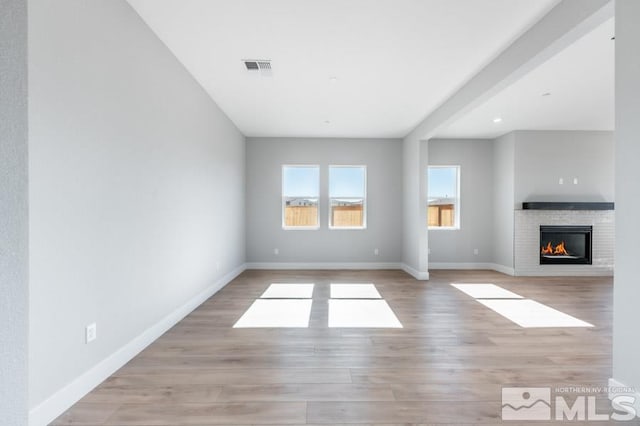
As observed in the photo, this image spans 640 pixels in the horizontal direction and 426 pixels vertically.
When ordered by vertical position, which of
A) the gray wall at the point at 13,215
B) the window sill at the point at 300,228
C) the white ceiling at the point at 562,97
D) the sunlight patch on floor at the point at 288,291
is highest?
the white ceiling at the point at 562,97

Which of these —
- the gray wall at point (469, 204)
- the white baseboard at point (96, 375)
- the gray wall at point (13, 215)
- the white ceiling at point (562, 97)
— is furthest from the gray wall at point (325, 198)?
the gray wall at point (13, 215)

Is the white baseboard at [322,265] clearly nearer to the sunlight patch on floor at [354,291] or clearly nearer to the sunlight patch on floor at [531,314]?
the sunlight patch on floor at [354,291]

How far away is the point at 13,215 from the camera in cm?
80

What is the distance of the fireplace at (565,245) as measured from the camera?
655 centimetres

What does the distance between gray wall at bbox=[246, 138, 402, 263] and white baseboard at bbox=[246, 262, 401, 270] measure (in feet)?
0.25

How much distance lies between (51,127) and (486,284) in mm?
5930

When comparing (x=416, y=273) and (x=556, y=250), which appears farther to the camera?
(x=556, y=250)

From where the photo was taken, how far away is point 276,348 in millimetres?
2889

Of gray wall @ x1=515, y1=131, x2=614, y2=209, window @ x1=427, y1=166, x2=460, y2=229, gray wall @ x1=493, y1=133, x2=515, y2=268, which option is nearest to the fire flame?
gray wall @ x1=493, y1=133, x2=515, y2=268

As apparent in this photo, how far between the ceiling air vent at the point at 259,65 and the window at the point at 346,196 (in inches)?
144

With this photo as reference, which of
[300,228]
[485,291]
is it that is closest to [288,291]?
[300,228]

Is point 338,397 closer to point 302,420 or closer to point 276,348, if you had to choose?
point 302,420

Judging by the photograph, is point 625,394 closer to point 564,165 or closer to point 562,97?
point 562,97

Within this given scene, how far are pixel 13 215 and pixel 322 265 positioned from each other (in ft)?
21.5
